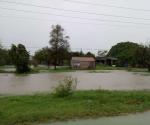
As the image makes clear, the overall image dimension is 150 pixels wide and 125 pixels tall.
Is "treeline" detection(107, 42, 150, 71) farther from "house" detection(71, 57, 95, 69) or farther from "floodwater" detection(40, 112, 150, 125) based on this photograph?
"floodwater" detection(40, 112, 150, 125)

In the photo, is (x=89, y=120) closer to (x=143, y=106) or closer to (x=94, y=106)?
(x=94, y=106)

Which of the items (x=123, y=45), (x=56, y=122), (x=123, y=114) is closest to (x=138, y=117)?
(x=123, y=114)

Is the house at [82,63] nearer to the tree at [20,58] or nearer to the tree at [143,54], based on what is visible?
the tree at [143,54]

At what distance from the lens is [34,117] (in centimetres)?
1191

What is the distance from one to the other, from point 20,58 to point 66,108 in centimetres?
5472

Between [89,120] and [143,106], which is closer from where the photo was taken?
[89,120]

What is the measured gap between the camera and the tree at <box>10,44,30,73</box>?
66.4 meters

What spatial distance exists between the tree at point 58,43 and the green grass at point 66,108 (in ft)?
249

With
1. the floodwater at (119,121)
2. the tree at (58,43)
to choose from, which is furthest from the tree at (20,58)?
the floodwater at (119,121)

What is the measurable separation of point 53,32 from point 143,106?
80560 mm

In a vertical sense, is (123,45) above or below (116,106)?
above

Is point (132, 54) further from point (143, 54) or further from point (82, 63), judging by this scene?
point (82, 63)

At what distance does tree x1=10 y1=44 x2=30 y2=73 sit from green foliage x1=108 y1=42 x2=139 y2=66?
41.0 meters

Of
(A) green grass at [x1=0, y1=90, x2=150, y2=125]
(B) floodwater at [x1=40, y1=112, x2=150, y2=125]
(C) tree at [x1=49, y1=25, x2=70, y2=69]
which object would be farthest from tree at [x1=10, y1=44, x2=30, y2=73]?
(B) floodwater at [x1=40, y1=112, x2=150, y2=125]
